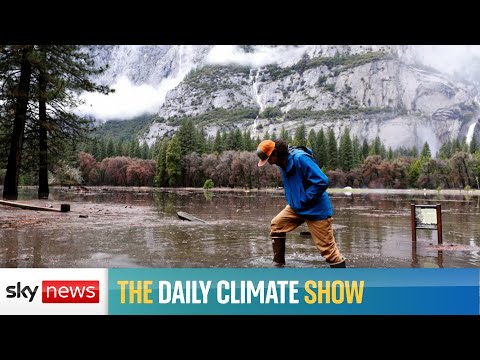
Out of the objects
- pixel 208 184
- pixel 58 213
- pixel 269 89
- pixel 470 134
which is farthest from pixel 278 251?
pixel 470 134

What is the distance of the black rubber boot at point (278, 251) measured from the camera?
5312 millimetres

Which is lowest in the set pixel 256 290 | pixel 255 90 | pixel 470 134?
pixel 256 290

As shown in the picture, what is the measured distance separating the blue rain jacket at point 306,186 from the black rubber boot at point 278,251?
0.56 m

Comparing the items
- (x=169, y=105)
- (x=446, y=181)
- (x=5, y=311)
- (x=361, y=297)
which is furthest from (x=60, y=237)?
(x=446, y=181)

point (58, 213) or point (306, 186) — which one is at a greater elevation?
point (306, 186)

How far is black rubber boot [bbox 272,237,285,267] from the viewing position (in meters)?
5.31

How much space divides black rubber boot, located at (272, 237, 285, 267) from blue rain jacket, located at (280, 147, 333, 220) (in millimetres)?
562

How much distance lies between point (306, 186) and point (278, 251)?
1.04 metres

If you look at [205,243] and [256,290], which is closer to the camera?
[256,290]

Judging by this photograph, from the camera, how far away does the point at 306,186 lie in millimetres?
4859

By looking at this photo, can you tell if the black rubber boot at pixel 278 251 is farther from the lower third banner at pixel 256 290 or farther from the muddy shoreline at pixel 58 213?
the muddy shoreline at pixel 58 213

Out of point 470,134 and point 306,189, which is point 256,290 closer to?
point 306,189

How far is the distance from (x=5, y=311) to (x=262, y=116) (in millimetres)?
11830
